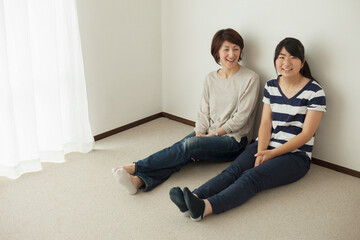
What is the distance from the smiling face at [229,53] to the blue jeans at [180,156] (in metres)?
0.52

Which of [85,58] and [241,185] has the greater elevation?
[85,58]

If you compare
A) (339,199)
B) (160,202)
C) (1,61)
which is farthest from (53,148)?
(339,199)

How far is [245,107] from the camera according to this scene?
2361 millimetres

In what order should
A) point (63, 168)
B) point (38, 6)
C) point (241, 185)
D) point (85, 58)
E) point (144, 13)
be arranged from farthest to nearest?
point (144, 13), point (85, 58), point (63, 168), point (38, 6), point (241, 185)

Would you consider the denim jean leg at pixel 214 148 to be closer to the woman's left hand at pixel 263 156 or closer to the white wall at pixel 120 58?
the woman's left hand at pixel 263 156

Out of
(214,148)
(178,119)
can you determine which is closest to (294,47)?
(214,148)

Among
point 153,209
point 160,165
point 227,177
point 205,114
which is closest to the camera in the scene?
point 153,209

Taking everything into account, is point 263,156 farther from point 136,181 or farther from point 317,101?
point 136,181

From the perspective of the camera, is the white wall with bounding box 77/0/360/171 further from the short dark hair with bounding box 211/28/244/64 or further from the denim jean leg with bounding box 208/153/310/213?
the denim jean leg with bounding box 208/153/310/213

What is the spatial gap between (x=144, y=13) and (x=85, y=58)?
0.68m

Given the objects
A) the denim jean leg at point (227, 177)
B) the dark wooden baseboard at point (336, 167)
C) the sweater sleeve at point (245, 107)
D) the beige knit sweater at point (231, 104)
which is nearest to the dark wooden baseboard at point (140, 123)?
the beige knit sweater at point (231, 104)

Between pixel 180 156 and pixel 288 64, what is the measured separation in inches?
34.6

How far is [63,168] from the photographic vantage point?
2350 millimetres

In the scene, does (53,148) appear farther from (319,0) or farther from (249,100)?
(319,0)
